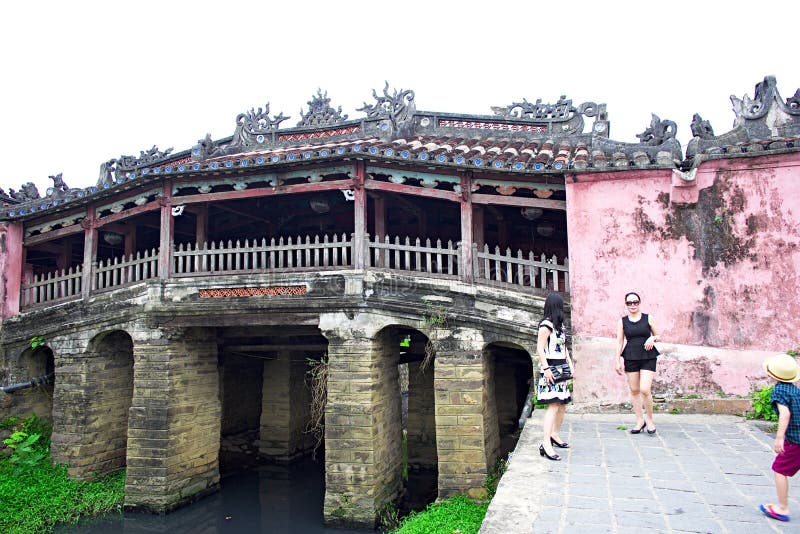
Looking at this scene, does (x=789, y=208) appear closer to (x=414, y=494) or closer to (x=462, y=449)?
(x=462, y=449)

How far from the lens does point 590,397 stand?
798 centimetres

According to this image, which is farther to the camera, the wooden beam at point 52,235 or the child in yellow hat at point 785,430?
the wooden beam at point 52,235

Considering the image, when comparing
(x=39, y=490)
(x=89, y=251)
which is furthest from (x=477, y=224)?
(x=39, y=490)

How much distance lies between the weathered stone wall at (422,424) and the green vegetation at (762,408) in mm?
6870

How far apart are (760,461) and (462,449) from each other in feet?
14.8

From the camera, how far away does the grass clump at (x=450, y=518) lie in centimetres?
739

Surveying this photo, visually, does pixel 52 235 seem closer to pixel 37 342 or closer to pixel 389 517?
pixel 37 342

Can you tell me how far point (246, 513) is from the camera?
1099 cm

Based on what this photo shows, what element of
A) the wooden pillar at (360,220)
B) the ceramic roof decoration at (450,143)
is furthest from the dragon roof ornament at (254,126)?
the wooden pillar at (360,220)

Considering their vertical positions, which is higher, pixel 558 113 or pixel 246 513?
pixel 558 113

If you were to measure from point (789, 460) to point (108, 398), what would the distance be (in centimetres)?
1192

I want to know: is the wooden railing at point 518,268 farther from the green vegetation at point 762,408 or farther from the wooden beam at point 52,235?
the wooden beam at point 52,235

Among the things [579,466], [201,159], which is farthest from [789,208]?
[201,159]

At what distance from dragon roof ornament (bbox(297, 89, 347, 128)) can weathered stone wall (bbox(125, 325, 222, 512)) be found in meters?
5.32
